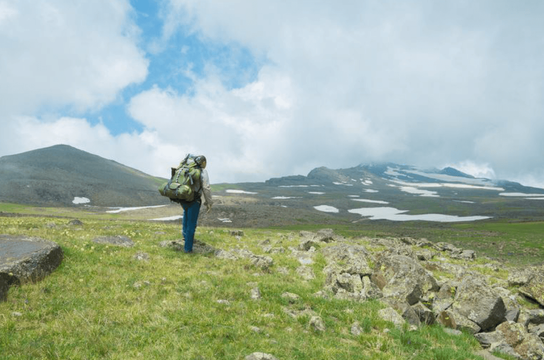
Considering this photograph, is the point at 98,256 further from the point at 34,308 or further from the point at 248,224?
the point at 248,224

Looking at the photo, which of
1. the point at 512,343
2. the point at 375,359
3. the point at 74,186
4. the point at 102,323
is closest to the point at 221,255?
the point at 102,323

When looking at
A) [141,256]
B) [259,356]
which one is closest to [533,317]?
[259,356]

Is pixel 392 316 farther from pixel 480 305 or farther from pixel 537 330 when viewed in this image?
pixel 537 330

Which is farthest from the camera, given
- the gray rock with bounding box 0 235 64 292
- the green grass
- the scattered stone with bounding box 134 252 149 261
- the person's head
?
the person's head

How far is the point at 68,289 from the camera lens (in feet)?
28.9

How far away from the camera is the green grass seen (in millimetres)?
6082

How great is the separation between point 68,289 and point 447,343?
1039cm

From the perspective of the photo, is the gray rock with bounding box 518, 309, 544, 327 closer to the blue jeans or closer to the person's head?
the blue jeans

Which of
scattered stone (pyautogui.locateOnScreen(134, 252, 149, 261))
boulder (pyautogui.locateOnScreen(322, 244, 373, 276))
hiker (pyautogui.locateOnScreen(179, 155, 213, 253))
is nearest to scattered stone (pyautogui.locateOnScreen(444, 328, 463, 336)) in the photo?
boulder (pyautogui.locateOnScreen(322, 244, 373, 276))

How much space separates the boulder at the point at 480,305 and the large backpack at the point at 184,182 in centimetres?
1081

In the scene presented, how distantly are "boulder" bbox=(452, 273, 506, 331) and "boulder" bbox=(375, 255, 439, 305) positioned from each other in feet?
3.88

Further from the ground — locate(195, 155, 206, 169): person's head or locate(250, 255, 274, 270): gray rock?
locate(195, 155, 206, 169): person's head

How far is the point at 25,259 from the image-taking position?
8.97 metres

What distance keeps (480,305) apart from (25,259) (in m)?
13.7
